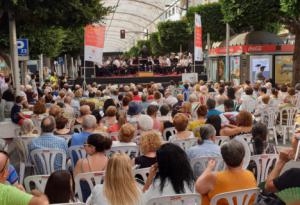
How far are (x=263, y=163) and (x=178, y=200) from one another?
2269mm

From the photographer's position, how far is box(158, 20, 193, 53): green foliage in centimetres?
5210

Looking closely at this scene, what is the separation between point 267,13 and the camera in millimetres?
25062

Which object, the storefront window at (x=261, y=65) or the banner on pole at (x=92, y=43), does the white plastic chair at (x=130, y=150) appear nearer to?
the banner on pole at (x=92, y=43)

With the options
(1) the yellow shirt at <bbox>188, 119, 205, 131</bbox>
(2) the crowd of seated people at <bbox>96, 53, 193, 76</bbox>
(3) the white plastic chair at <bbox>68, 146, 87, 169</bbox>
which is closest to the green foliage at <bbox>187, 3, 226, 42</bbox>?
(2) the crowd of seated people at <bbox>96, 53, 193, 76</bbox>

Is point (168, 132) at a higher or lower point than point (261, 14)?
lower

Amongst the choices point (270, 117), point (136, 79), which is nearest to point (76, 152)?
point (270, 117)

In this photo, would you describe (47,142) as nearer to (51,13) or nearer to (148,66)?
(51,13)

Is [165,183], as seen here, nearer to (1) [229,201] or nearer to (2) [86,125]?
(1) [229,201]

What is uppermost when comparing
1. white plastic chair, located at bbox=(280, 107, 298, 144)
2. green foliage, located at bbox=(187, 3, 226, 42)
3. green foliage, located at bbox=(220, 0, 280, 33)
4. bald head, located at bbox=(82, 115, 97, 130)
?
green foliage, located at bbox=(187, 3, 226, 42)

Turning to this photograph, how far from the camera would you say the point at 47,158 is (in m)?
7.87

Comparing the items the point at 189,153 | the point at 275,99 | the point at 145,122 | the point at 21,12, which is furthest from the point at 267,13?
the point at 189,153

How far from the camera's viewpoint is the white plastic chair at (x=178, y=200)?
4.62 meters

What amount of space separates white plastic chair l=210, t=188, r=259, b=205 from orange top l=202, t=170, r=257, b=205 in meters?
0.22

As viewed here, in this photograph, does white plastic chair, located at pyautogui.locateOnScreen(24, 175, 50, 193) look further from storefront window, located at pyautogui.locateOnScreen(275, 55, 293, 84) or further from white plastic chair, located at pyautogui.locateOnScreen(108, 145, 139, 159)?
storefront window, located at pyautogui.locateOnScreen(275, 55, 293, 84)
